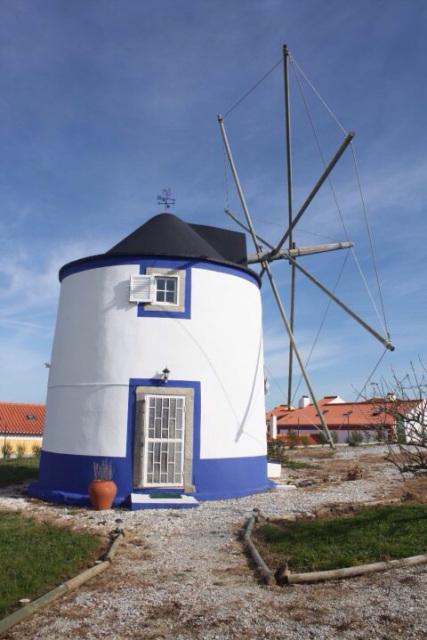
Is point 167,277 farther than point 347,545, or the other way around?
point 167,277

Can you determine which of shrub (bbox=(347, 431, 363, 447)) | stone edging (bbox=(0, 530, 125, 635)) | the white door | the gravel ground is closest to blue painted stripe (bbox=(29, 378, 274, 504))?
the white door

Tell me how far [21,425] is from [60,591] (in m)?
37.8

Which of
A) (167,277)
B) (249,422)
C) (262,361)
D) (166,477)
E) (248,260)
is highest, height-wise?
(248,260)

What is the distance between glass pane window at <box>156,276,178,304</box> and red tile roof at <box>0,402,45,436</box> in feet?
104

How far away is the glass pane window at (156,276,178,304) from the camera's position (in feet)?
42.1

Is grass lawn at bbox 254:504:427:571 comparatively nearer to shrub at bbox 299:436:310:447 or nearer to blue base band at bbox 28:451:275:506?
blue base band at bbox 28:451:275:506

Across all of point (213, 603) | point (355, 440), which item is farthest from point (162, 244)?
point (355, 440)

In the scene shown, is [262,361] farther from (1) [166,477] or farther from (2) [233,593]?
(2) [233,593]

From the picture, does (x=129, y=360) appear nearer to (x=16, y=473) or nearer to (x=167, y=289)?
(x=167, y=289)

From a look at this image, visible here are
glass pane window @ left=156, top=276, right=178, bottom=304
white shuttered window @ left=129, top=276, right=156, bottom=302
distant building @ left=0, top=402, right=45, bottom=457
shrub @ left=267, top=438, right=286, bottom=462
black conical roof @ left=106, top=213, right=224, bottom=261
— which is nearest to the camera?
white shuttered window @ left=129, top=276, right=156, bottom=302

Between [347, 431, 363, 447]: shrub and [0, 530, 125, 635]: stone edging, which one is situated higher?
[347, 431, 363, 447]: shrub

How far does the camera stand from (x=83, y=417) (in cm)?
1224

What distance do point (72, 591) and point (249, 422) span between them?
7.82 metres

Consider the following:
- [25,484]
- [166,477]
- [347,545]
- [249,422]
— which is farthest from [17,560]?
[25,484]
